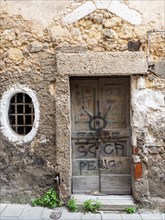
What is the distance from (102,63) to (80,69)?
30 cm

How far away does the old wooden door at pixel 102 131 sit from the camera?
175 inches

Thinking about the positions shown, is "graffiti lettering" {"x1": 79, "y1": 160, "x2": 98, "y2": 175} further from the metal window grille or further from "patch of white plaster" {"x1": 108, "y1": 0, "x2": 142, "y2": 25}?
"patch of white plaster" {"x1": 108, "y1": 0, "x2": 142, "y2": 25}

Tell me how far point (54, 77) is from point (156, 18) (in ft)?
5.11

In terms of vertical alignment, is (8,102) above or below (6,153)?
above

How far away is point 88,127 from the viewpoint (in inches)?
176

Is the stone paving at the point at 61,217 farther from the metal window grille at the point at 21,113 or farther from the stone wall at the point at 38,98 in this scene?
the metal window grille at the point at 21,113

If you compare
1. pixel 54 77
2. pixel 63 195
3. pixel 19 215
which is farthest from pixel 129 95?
pixel 19 215

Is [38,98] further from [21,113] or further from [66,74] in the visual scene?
[66,74]

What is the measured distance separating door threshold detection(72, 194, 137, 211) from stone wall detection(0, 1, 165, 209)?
0.18 m

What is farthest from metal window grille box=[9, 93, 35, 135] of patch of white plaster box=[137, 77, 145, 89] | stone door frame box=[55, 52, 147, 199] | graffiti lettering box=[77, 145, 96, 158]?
patch of white plaster box=[137, 77, 145, 89]

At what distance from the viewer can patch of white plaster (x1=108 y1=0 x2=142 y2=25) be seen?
4.18 m

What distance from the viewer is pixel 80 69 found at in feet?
13.7

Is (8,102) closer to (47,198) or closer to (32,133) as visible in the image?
(32,133)

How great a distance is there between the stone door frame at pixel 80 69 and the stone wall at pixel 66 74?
0.06ft
